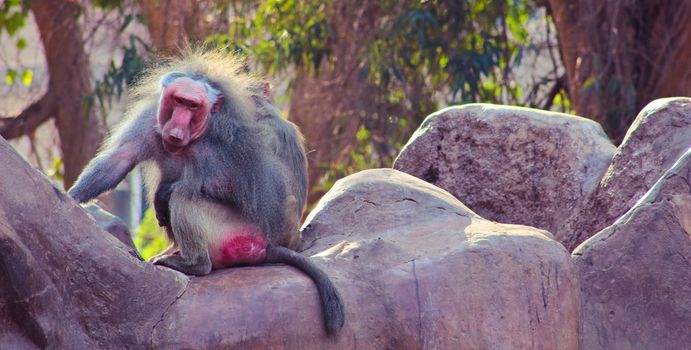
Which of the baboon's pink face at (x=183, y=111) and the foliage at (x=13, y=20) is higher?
the baboon's pink face at (x=183, y=111)

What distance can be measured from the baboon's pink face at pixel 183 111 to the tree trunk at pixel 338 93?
3931mm

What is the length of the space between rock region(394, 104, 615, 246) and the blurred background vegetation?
2.28 meters

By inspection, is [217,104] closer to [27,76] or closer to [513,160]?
[513,160]

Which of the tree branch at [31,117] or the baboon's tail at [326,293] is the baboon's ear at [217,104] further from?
the tree branch at [31,117]

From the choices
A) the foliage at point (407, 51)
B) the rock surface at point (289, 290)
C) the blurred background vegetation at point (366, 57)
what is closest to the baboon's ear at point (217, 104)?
the rock surface at point (289, 290)

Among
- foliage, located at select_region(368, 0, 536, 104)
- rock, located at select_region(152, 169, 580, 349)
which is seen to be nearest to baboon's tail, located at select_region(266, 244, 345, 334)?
rock, located at select_region(152, 169, 580, 349)

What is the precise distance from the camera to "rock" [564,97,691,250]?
4.79 m

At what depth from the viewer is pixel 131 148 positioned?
4.10 m

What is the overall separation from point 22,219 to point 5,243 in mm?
126

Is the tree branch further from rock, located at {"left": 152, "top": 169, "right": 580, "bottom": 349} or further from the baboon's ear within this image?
rock, located at {"left": 152, "top": 169, "right": 580, "bottom": 349}

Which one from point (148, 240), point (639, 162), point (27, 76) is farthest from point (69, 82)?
point (639, 162)

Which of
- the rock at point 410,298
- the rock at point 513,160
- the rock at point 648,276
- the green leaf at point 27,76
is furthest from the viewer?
the green leaf at point 27,76

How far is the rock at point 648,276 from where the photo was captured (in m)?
4.11

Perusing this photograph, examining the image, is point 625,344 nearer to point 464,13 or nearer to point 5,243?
point 5,243
